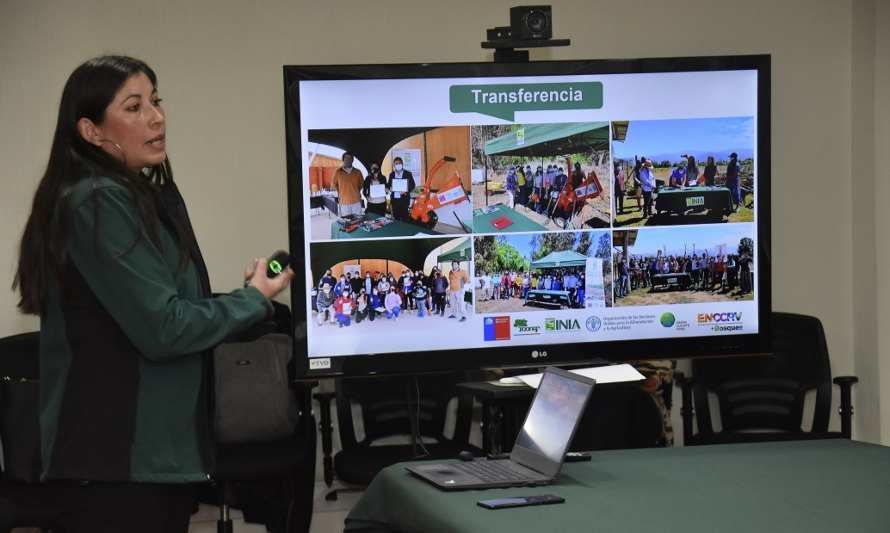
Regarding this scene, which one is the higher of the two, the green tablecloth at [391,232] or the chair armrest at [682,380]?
the green tablecloth at [391,232]

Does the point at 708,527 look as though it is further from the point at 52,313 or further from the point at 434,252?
the point at 434,252

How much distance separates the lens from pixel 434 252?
13.3ft

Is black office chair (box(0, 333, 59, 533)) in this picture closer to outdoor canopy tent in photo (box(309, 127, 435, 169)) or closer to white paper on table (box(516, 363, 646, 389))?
outdoor canopy tent in photo (box(309, 127, 435, 169))

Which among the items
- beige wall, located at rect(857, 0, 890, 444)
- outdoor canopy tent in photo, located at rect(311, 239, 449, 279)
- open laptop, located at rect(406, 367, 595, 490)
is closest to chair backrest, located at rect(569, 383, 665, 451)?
outdoor canopy tent in photo, located at rect(311, 239, 449, 279)

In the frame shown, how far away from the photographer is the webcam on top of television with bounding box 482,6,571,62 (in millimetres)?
4156

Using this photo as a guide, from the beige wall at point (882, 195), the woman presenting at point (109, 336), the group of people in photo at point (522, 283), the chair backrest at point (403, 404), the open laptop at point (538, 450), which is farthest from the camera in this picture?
the beige wall at point (882, 195)

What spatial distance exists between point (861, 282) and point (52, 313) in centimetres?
396

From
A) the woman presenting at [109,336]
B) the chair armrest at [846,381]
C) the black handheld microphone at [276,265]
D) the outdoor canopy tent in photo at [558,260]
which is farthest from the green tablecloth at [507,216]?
the woman presenting at [109,336]

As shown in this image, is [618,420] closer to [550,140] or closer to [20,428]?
[550,140]

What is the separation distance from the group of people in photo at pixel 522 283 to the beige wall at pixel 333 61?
1.14 metres

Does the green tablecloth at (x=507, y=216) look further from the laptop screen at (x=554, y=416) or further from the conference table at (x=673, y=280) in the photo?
the laptop screen at (x=554, y=416)

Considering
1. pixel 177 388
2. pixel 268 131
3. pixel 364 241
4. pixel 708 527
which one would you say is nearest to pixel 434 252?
pixel 364 241

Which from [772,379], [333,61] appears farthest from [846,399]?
[333,61]

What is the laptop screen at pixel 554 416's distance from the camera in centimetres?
237
